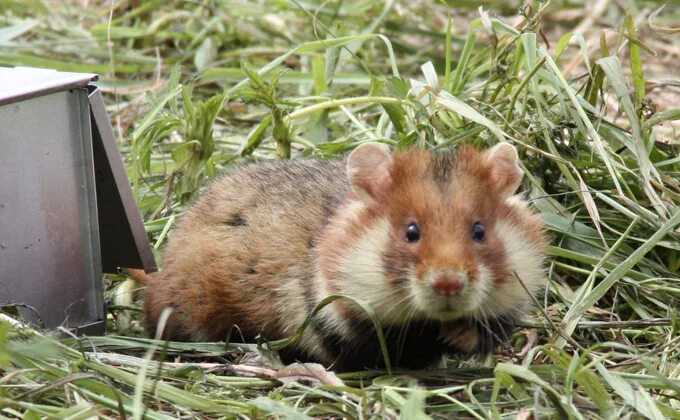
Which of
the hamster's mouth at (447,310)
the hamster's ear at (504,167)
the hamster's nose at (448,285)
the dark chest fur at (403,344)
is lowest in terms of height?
the dark chest fur at (403,344)

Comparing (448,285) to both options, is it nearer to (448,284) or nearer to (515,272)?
(448,284)

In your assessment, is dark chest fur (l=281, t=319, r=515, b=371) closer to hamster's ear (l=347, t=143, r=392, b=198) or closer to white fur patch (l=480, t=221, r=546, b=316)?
white fur patch (l=480, t=221, r=546, b=316)

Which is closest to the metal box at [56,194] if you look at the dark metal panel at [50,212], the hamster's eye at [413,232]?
the dark metal panel at [50,212]

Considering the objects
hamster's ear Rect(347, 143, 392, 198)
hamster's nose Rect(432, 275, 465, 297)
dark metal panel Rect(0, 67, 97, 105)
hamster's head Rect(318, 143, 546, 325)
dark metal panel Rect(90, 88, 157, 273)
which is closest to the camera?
hamster's nose Rect(432, 275, 465, 297)

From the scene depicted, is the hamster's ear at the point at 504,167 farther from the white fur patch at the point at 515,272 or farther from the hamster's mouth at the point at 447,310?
the hamster's mouth at the point at 447,310

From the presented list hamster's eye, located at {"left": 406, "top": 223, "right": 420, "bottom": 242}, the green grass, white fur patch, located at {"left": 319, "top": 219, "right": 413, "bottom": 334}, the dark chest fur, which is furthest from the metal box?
hamster's eye, located at {"left": 406, "top": 223, "right": 420, "bottom": 242}

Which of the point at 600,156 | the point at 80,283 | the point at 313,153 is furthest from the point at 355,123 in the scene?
the point at 80,283
